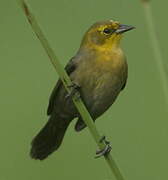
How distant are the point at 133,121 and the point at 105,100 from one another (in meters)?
1.48

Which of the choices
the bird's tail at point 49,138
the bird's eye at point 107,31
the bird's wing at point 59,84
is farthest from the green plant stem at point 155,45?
the bird's tail at point 49,138

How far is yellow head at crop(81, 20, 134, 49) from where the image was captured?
4.51m

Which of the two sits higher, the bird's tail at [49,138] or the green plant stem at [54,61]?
the green plant stem at [54,61]

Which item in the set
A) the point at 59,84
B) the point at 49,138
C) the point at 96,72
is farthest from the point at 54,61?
the point at 49,138

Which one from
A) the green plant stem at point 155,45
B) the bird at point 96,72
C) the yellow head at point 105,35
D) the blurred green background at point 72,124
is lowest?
the blurred green background at point 72,124

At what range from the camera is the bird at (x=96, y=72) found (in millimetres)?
4562

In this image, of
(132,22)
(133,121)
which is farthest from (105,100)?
(132,22)

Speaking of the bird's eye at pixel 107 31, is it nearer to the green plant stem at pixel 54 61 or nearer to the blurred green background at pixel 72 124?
the blurred green background at pixel 72 124

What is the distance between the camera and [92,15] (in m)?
7.46

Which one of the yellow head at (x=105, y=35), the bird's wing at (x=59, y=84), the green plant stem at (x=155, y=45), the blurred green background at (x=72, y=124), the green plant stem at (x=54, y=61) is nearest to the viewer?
the green plant stem at (x=155, y=45)

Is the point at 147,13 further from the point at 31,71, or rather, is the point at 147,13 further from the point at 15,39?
the point at 15,39

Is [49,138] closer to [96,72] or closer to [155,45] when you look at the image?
[96,72]

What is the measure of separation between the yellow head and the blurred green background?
728 millimetres

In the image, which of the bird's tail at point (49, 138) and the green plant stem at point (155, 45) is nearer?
the green plant stem at point (155, 45)
